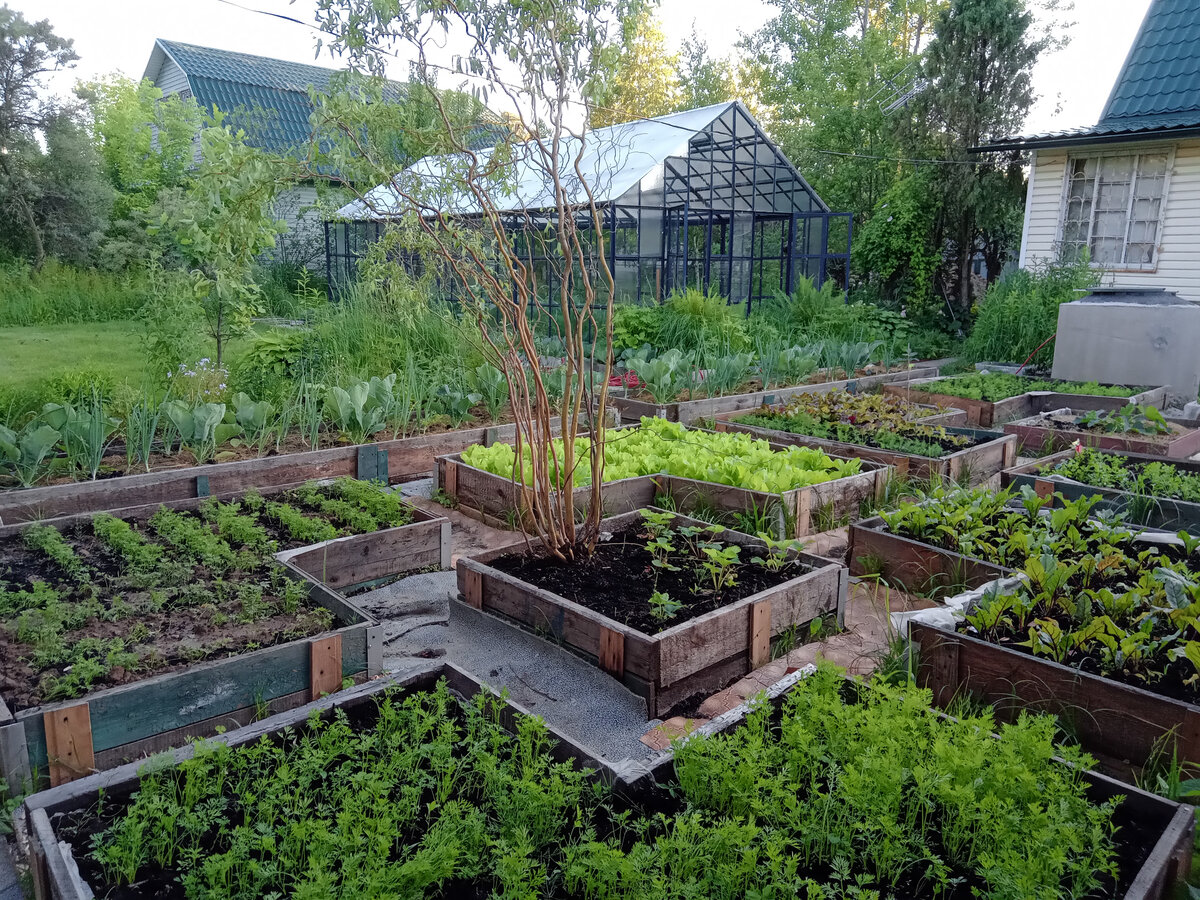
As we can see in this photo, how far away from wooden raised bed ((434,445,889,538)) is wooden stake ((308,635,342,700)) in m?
1.72

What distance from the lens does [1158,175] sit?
11.9m

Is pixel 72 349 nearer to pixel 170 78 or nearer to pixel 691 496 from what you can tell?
pixel 691 496

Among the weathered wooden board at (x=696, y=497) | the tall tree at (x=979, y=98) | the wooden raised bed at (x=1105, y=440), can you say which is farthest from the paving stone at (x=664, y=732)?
the tall tree at (x=979, y=98)

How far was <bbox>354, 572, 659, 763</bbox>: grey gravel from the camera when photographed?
2834 mm

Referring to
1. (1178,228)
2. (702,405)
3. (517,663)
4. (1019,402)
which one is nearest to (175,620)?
(517,663)

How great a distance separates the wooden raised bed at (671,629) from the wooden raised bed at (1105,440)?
3.34 meters

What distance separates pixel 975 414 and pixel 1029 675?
211 inches

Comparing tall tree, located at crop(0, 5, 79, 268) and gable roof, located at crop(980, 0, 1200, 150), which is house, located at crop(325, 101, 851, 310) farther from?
tall tree, located at crop(0, 5, 79, 268)

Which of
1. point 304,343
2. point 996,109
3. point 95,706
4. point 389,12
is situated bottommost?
point 95,706

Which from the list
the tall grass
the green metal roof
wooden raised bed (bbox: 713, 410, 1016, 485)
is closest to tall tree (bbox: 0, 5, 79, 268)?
the tall grass

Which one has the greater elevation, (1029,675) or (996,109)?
(996,109)

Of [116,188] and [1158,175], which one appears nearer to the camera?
[1158,175]

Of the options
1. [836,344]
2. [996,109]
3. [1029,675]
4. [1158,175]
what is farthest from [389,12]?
[996,109]

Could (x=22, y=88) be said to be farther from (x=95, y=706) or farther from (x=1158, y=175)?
(x=1158, y=175)
